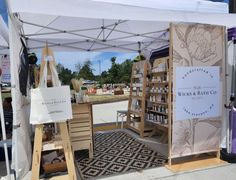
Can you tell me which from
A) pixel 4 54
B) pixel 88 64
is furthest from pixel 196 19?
pixel 88 64

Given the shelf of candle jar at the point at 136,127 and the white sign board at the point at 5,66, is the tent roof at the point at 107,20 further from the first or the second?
the shelf of candle jar at the point at 136,127

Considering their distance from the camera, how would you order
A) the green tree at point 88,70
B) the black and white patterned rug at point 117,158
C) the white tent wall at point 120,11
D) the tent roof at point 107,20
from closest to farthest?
the white tent wall at point 120,11 → the tent roof at point 107,20 → the black and white patterned rug at point 117,158 → the green tree at point 88,70

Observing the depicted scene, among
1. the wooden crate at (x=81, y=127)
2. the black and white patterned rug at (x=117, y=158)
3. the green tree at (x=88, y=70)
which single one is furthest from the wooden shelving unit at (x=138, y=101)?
the green tree at (x=88, y=70)

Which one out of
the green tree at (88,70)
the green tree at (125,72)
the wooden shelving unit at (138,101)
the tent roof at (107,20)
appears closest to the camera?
the tent roof at (107,20)

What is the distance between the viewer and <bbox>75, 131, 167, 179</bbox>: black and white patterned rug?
355 cm

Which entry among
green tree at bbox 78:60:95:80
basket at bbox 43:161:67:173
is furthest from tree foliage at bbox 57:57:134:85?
basket at bbox 43:161:67:173

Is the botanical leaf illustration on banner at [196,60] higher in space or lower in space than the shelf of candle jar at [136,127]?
higher

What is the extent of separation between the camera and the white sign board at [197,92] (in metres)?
3.41

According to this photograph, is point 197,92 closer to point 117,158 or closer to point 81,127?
point 117,158

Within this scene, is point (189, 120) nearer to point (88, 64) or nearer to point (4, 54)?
point (4, 54)

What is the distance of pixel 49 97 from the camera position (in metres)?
2.88

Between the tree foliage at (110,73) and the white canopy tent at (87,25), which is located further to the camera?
the tree foliage at (110,73)

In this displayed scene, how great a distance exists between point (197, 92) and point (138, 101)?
2352mm

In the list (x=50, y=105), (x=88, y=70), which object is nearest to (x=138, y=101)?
(x=50, y=105)
